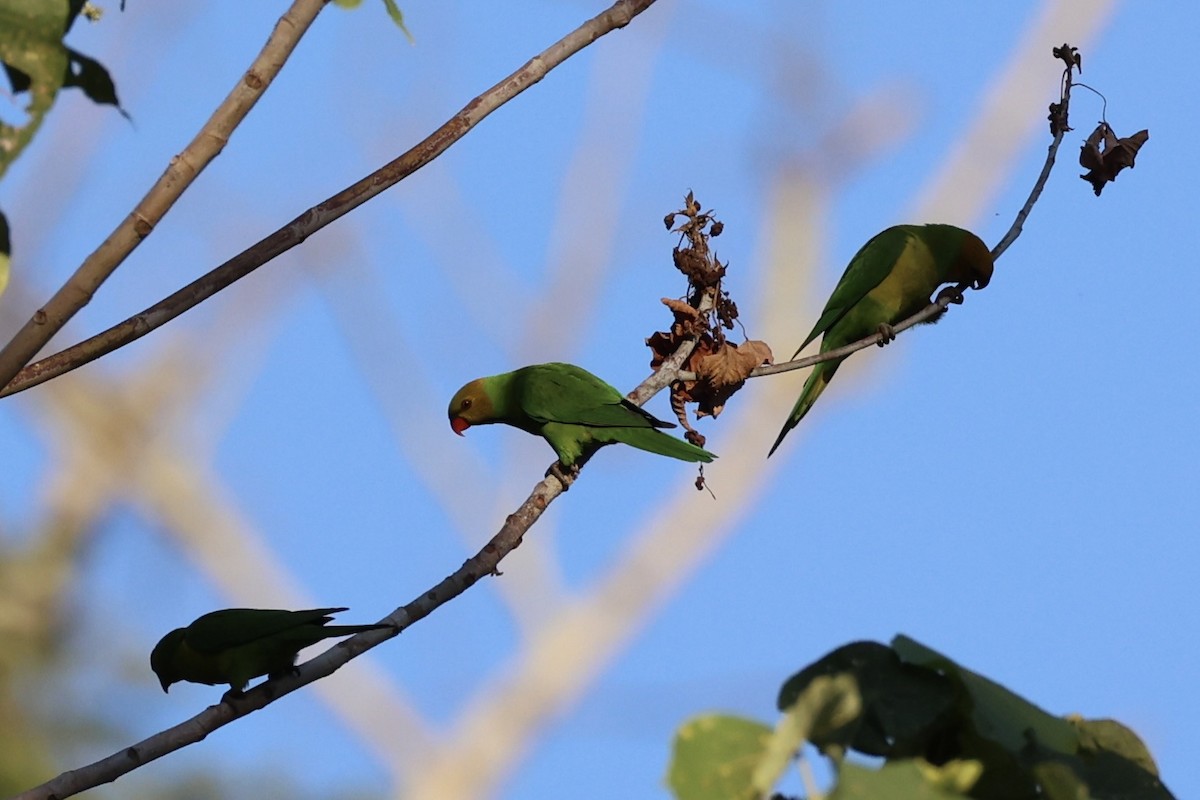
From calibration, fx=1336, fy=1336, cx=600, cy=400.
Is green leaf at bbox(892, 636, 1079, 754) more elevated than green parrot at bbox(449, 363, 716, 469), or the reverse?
green parrot at bbox(449, 363, 716, 469)

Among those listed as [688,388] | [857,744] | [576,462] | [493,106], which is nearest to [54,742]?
[576,462]

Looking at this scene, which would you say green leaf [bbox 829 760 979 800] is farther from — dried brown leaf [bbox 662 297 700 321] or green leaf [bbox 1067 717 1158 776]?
dried brown leaf [bbox 662 297 700 321]

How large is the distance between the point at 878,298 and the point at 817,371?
1.58ft

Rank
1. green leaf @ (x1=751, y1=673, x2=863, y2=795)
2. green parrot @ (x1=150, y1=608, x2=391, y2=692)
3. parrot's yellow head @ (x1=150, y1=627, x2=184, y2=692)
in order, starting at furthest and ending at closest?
parrot's yellow head @ (x1=150, y1=627, x2=184, y2=692) → green parrot @ (x1=150, y1=608, x2=391, y2=692) → green leaf @ (x1=751, y1=673, x2=863, y2=795)

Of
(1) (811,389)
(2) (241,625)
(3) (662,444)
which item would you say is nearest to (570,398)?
(3) (662,444)

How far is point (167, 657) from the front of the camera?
4.62 m

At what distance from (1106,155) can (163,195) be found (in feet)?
10.6

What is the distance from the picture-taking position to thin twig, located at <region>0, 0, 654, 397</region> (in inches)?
112

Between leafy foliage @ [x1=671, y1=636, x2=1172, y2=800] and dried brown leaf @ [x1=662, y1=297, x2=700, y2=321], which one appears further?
dried brown leaf @ [x1=662, y1=297, x2=700, y2=321]

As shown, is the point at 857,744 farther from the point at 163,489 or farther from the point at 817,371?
the point at 163,489

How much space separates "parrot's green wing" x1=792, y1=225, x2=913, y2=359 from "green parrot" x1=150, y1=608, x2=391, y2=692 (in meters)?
2.63

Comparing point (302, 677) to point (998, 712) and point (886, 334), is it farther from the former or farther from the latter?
point (886, 334)

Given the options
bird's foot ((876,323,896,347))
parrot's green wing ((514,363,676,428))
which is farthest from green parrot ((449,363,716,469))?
bird's foot ((876,323,896,347))

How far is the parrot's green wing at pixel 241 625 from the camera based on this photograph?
166 inches
